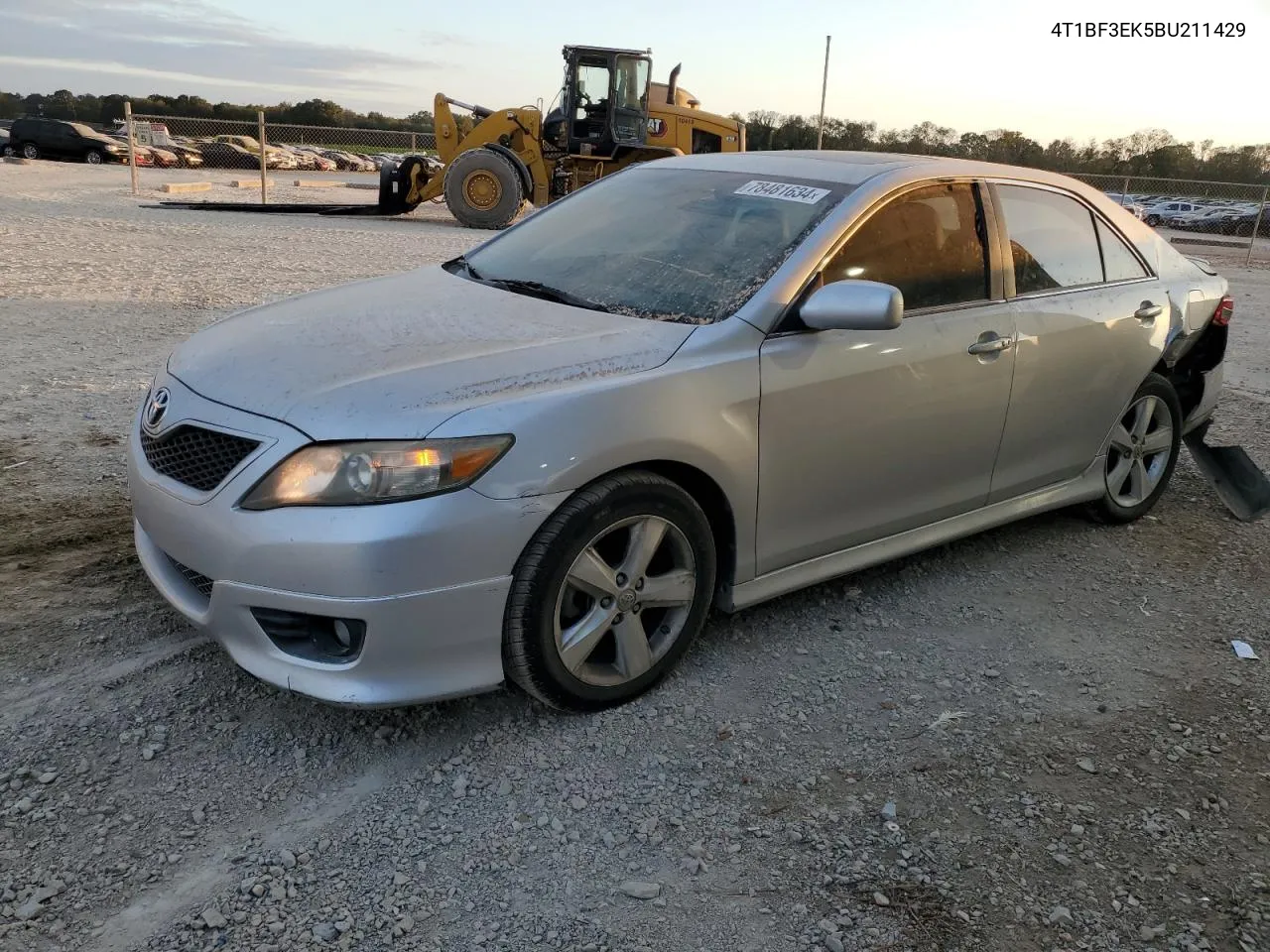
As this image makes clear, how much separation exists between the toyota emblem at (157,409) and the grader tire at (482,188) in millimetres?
16376

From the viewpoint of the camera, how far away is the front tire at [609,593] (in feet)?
9.33

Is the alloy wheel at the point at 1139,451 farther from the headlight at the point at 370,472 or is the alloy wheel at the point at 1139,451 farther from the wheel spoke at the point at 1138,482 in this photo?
the headlight at the point at 370,472

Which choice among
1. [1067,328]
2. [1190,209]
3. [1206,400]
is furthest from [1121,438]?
[1190,209]


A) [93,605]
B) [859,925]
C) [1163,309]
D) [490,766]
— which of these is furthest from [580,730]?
[1163,309]

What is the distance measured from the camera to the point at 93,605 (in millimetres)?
3580

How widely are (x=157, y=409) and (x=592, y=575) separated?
1.41 m

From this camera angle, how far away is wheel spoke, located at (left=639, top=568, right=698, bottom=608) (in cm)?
314

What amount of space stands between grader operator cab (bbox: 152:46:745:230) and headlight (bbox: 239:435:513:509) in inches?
640

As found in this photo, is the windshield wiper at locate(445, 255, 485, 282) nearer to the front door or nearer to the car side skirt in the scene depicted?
the front door

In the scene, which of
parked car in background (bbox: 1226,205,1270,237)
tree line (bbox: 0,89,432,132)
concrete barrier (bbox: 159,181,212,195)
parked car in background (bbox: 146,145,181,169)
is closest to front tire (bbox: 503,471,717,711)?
concrete barrier (bbox: 159,181,212,195)

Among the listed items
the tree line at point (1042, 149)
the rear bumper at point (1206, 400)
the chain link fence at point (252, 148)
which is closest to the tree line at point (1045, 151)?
the tree line at point (1042, 149)

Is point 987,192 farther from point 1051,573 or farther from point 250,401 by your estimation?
point 250,401

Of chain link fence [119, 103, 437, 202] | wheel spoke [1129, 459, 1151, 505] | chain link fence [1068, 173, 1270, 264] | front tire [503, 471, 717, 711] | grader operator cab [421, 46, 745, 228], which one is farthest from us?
chain link fence [119, 103, 437, 202]

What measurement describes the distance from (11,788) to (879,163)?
Answer: 11.1 feet
